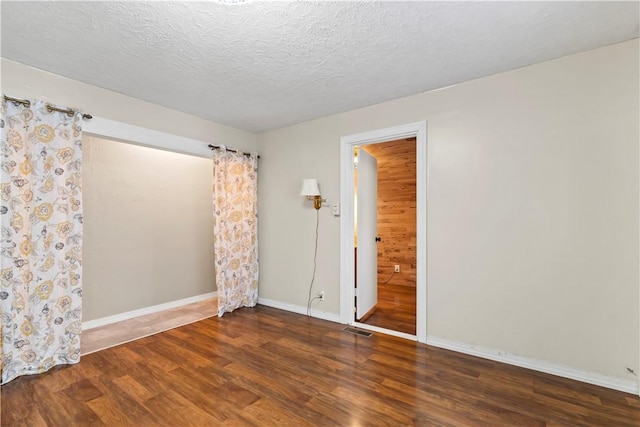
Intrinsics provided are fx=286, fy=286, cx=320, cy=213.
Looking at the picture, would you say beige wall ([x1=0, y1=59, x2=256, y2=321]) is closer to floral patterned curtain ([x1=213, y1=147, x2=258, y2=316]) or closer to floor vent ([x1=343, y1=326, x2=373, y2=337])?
floral patterned curtain ([x1=213, y1=147, x2=258, y2=316])

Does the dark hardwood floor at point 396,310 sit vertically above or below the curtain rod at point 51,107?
below

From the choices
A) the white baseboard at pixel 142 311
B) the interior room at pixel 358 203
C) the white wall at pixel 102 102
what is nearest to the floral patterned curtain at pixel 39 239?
the interior room at pixel 358 203

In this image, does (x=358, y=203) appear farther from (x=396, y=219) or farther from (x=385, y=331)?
(x=396, y=219)

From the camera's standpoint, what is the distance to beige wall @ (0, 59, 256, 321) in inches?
121

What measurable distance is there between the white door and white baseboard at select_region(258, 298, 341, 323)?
0.97 feet

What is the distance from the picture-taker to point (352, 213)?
3.33m

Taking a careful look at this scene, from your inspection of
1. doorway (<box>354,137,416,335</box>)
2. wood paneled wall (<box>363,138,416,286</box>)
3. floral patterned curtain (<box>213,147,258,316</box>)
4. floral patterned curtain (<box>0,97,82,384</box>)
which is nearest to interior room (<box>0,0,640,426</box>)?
floral patterned curtain (<box>0,97,82,384</box>)

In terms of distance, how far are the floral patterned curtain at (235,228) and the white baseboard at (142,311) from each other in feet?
3.00

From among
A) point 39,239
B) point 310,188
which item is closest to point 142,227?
point 39,239

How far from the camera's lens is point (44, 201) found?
2.30 metres

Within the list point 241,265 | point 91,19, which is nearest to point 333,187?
point 241,265

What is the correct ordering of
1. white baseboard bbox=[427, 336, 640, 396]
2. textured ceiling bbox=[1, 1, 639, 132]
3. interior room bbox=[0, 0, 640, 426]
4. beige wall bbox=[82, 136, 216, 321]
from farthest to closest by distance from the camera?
1. beige wall bbox=[82, 136, 216, 321]
2. white baseboard bbox=[427, 336, 640, 396]
3. interior room bbox=[0, 0, 640, 426]
4. textured ceiling bbox=[1, 1, 639, 132]

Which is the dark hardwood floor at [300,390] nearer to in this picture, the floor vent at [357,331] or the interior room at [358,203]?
the interior room at [358,203]

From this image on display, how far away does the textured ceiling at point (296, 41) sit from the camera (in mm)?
1676
